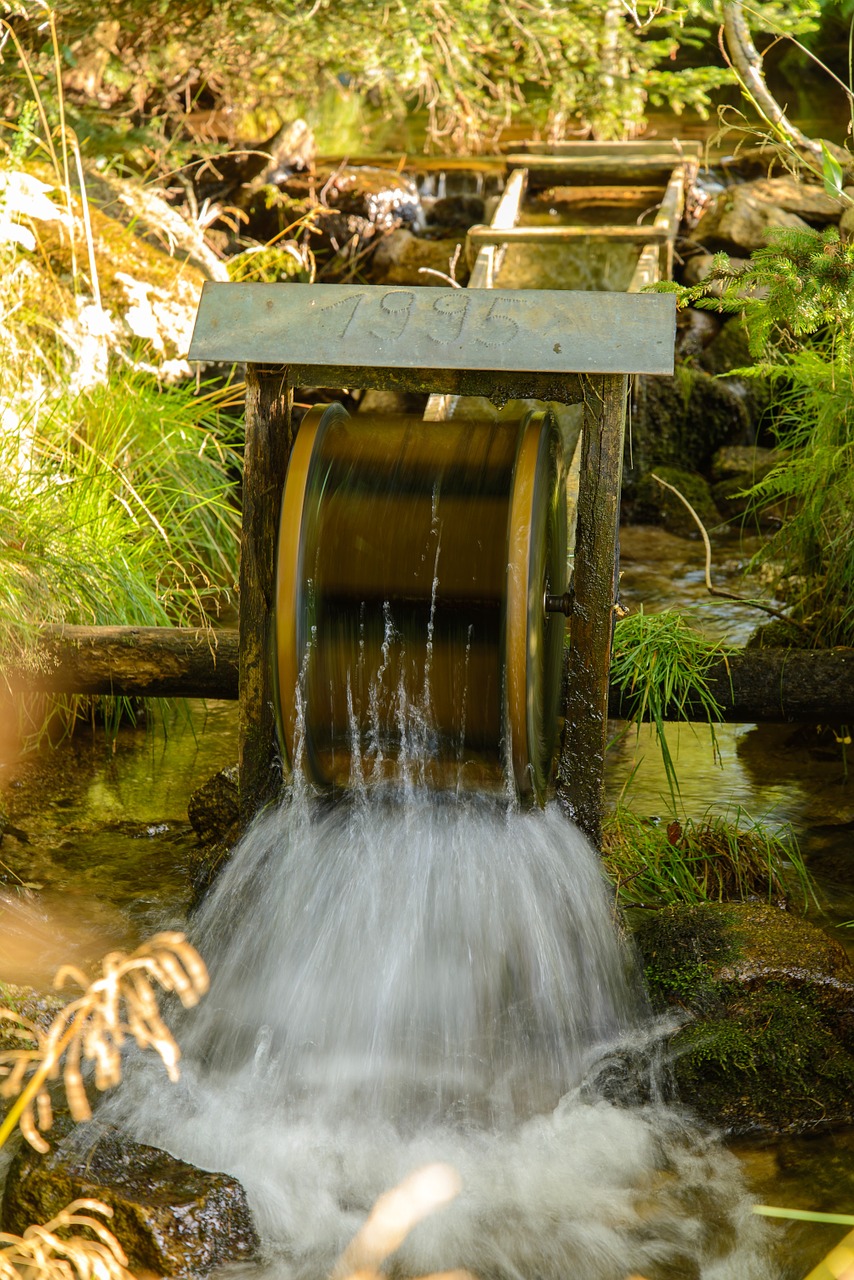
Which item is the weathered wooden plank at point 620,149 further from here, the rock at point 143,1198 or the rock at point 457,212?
the rock at point 143,1198

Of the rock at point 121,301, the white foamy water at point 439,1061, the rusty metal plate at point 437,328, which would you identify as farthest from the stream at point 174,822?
the rock at point 121,301

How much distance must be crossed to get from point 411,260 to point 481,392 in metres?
7.19

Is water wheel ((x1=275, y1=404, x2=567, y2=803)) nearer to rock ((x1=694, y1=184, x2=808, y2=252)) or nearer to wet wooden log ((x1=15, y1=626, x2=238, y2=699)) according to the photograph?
wet wooden log ((x1=15, y1=626, x2=238, y2=699))

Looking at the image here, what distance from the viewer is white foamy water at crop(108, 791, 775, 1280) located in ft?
9.16

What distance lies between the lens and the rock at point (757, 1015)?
309 centimetres

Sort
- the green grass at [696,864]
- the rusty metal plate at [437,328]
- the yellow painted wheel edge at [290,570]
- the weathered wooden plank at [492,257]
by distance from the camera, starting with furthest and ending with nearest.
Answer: the weathered wooden plank at [492,257]
the green grass at [696,864]
the yellow painted wheel edge at [290,570]
the rusty metal plate at [437,328]

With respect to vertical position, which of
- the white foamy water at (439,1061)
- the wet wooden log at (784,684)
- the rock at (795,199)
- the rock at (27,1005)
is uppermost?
the rock at (795,199)

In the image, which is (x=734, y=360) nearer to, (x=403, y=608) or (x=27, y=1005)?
(x=403, y=608)

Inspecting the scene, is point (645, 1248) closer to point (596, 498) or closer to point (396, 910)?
point (396, 910)

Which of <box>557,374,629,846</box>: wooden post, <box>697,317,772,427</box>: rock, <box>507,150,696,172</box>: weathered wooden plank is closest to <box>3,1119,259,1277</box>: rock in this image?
<box>557,374,629,846</box>: wooden post

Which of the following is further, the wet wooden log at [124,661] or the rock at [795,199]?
the rock at [795,199]

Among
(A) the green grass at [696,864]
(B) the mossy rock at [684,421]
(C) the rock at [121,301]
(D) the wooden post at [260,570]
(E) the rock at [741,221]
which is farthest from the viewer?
(E) the rock at [741,221]

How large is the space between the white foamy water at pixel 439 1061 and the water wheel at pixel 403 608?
17 cm

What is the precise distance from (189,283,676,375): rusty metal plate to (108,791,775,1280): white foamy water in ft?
4.25
